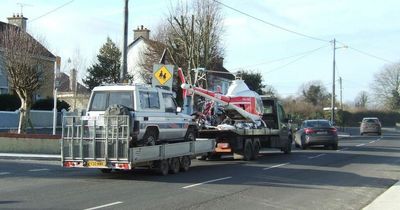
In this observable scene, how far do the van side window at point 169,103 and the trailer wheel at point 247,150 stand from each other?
502 cm

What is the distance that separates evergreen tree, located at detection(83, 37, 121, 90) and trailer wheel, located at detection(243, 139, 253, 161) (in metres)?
31.3

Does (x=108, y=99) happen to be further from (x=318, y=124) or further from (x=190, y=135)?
(x=318, y=124)

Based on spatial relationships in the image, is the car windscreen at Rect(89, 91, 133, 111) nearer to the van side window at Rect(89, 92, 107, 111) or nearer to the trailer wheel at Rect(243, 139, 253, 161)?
the van side window at Rect(89, 92, 107, 111)

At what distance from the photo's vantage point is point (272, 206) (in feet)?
35.9

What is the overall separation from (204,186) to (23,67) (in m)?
18.8

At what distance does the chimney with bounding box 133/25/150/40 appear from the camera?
179ft

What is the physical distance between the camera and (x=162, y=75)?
2055cm

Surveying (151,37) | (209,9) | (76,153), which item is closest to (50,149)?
(76,153)

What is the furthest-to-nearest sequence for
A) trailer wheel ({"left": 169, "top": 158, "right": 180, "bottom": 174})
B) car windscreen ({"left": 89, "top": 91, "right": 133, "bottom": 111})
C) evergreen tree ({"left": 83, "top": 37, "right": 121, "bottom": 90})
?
evergreen tree ({"left": 83, "top": 37, "right": 121, "bottom": 90}) → trailer wheel ({"left": 169, "top": 158, "right": 180, "bottom": 174}) → car windscreen ({"left": 89, "top": 91, "right": 133, "bottom": 111})

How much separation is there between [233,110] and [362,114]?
78047 millimetres

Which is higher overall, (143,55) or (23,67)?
(143,55)

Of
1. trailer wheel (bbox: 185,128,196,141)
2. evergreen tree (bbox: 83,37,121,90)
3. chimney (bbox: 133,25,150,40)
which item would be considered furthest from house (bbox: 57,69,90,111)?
trailer wheel (bbox: 185,128,196,141)

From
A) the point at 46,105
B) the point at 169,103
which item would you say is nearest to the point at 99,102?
the point at 169,103

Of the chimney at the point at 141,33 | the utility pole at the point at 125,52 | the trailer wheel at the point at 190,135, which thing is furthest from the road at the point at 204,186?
the chimney at the point at 141,33
